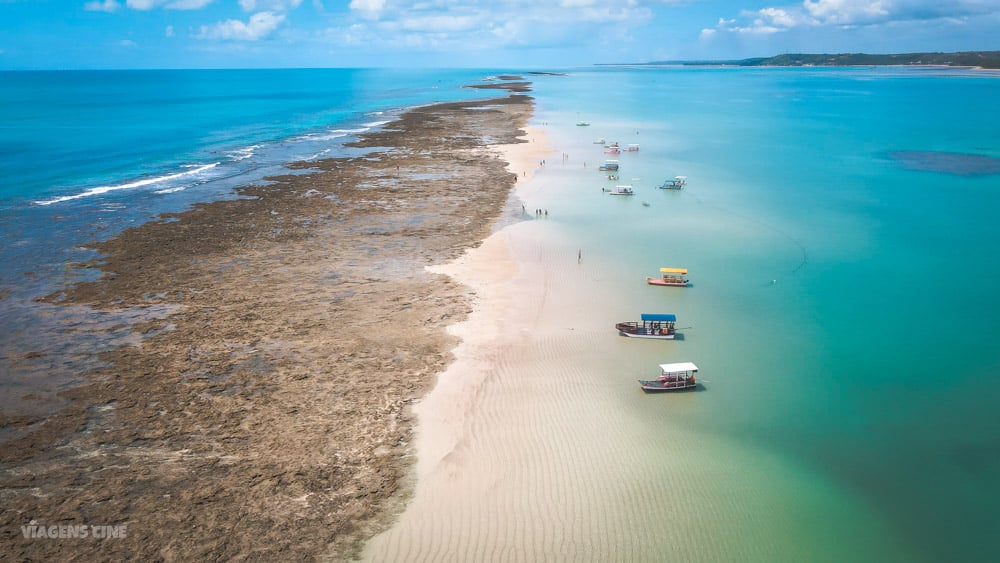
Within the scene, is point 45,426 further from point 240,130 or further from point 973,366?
point 240,130

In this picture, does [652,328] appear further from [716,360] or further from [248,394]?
[248,394]

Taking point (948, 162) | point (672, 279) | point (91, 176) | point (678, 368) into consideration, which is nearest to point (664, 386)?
point (678, 368)

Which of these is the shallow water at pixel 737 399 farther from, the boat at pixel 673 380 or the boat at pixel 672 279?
the boat at pixel 672 279

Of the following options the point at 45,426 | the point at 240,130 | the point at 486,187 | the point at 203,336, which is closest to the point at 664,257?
the point at 486,187

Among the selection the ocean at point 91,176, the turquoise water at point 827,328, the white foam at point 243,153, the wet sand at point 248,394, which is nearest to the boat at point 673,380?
the turquoise water at point 827,328

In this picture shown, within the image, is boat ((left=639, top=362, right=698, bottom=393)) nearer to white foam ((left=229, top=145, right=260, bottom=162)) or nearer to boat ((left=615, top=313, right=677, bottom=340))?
boat ((left=615, top=313, right=677, bottom=340))

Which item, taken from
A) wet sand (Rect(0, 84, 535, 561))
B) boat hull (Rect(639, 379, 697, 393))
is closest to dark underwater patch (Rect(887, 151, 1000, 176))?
wet sand (Rect(0, 84, 535, 561))
